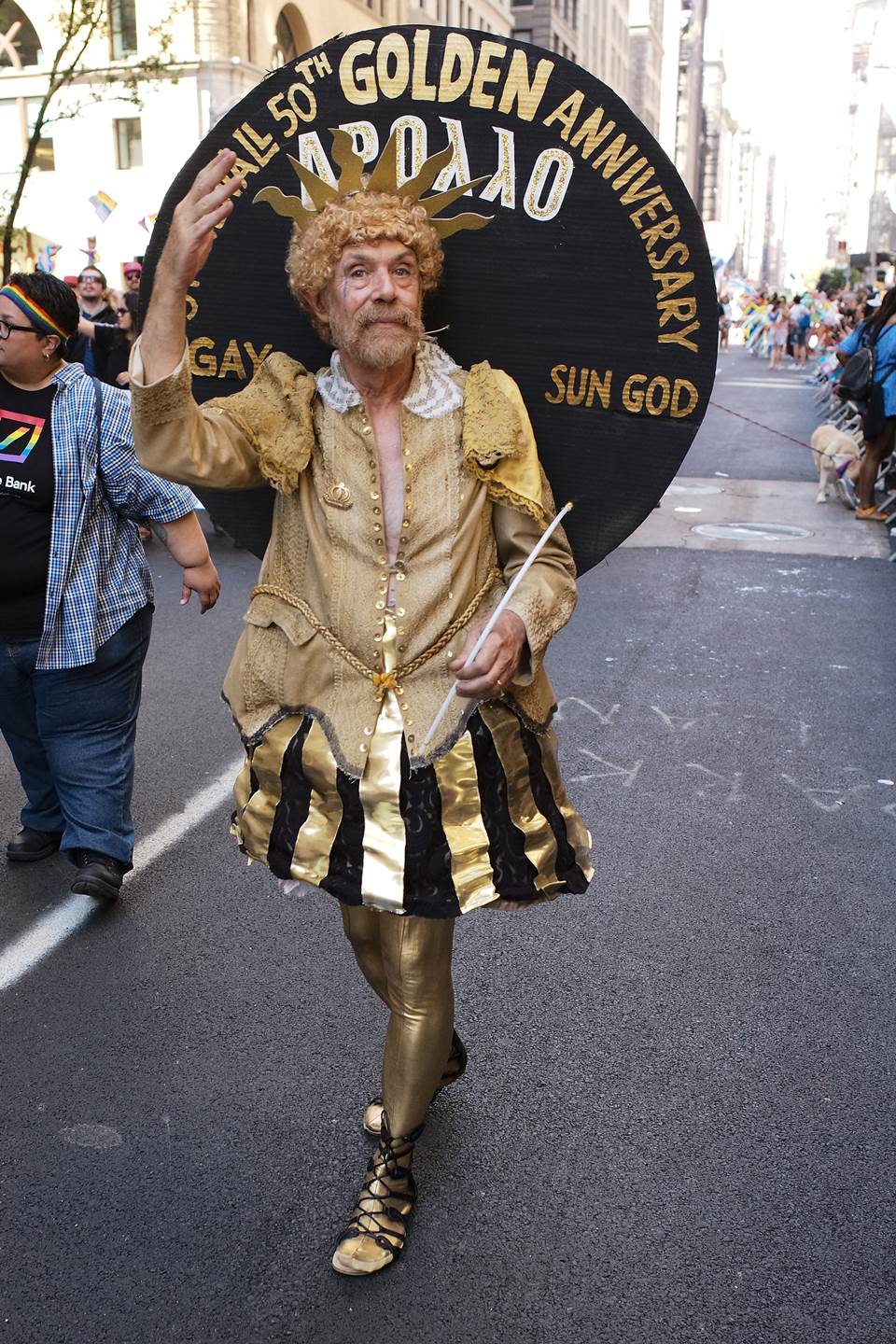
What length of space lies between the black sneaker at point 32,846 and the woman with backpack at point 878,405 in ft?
28.3

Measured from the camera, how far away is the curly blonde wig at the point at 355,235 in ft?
8.48

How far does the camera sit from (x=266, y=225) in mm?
2883

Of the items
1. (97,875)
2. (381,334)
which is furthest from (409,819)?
(97,875)

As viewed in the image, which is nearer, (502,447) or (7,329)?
(502,447)

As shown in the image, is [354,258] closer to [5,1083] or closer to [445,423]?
[445,423]

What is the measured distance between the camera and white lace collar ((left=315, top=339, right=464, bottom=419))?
2730mm

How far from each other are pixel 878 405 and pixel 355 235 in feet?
32.1

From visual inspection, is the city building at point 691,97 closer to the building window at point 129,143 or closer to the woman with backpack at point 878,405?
the building window at point 129,143

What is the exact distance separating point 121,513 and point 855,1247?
299cm

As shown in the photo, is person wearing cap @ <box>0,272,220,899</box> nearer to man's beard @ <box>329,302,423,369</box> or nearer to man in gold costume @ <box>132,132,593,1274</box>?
man in gold costume @ <box>132,132,593,1274</box>

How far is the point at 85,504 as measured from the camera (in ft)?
14.0

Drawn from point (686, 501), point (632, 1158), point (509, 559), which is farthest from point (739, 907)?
point (686, 501)

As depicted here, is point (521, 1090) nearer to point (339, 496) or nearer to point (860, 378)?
point (339, 496)

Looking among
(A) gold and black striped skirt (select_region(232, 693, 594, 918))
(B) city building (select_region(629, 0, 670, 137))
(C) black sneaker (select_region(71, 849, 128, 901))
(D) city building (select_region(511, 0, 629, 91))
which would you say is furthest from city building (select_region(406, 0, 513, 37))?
(B) city building (select_region(629, 0, 670, 137))
